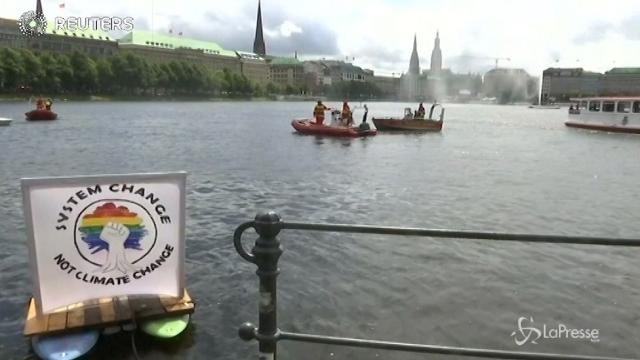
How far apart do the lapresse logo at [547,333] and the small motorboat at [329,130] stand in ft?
116

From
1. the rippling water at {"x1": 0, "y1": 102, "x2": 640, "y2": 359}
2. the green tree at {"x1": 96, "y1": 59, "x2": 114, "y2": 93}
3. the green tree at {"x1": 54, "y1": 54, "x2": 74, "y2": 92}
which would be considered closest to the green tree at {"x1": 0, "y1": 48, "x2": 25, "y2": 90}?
the green tree at {"x1": 54, "y1": 54, "x2": 74, "y2": 92}

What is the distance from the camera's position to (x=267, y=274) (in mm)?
3711

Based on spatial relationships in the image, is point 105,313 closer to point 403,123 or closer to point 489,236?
point 489,236

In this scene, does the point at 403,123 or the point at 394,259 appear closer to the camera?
the point at 394,259

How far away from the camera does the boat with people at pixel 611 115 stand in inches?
2389

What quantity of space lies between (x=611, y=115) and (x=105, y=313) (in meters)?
66.8

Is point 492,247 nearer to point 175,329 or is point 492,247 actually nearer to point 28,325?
point 175,329

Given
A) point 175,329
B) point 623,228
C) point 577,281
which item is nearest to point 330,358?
point 175,329

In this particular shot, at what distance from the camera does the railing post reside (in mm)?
3637

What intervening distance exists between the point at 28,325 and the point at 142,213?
6.12ft

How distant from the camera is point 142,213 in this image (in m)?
6.47

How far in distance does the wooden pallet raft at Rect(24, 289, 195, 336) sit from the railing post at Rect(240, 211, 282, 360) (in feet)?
11.7

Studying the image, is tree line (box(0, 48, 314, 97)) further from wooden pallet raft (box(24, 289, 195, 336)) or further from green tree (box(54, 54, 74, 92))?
wooden pallet raft (box(24, 289, 195, 336))

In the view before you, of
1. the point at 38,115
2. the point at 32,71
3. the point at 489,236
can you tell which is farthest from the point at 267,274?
the point at 32,71
